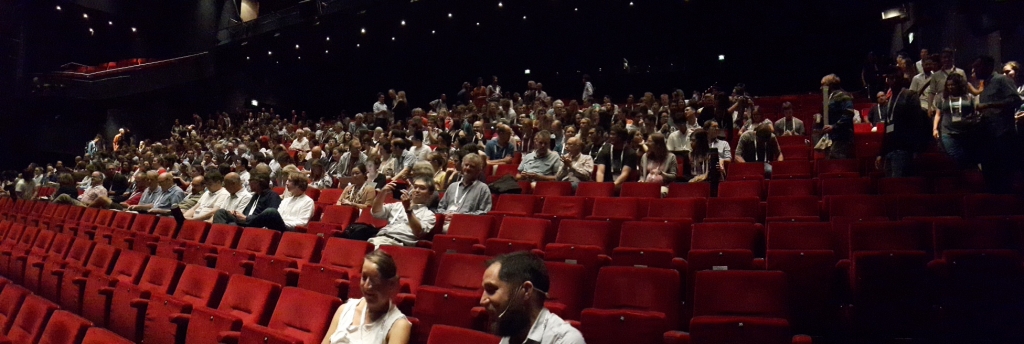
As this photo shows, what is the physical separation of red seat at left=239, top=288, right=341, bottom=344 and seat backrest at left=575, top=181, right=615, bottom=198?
247 cm

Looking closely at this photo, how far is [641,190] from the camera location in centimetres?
442

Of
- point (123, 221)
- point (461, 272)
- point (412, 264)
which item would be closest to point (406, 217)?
point (412, 264)

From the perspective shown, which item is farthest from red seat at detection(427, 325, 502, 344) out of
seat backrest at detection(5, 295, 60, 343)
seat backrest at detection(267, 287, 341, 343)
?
seat backrest at detection(5, 295, 60, 343)

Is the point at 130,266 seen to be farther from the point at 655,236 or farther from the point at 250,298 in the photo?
the point at 655,236

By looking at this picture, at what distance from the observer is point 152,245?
14.5 ft

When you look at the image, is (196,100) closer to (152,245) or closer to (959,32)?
(152,245)

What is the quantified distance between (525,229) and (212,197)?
10.3ft

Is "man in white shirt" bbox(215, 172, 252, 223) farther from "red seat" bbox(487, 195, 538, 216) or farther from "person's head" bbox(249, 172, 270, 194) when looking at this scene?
"red seat" bbox(487, 195, 538, 216)

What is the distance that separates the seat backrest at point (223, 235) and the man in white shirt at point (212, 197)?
108cm

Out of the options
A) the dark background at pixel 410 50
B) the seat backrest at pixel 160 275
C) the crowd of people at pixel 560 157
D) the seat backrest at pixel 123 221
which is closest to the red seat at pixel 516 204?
the crowd of people at pixel 560 157

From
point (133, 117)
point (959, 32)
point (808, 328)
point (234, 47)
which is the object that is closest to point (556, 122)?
point (808, 328)

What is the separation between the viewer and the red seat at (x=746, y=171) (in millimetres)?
4727

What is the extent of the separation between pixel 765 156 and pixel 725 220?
1870 millimetres

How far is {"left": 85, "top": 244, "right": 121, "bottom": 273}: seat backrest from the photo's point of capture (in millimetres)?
3787
